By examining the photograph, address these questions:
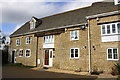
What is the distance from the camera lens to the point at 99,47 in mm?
13938

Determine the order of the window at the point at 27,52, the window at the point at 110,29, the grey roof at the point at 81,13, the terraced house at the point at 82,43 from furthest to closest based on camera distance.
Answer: the window at the point at 27,52
the grey roof at the point at 81,13
the terraced house at the point at 82,43
the window at the point at 110,29

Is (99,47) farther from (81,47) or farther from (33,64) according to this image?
(33,64)

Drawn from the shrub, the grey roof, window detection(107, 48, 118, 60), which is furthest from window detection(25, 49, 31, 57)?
window detection(107, 48, 118, 60)

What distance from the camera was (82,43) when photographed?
15.7 metres

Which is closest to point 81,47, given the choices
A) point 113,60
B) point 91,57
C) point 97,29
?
point 91,57

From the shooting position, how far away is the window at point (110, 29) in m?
13.2

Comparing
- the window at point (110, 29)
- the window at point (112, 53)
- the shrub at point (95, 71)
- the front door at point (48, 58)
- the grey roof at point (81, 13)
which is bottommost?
the shrub at point (95, 71)

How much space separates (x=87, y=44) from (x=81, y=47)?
3.02ft

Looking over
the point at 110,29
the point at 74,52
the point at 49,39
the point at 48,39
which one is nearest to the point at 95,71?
the point at 74,52

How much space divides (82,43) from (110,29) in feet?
12.2

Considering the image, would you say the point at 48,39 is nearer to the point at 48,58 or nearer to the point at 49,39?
the point at 49,39

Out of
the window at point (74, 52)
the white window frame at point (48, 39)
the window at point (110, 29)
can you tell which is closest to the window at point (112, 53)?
the window at point (110, 29)

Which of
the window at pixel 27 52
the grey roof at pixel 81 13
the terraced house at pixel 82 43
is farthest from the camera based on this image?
the window at pixel 27 52

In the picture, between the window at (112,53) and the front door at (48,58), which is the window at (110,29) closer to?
the window at (112,53)
